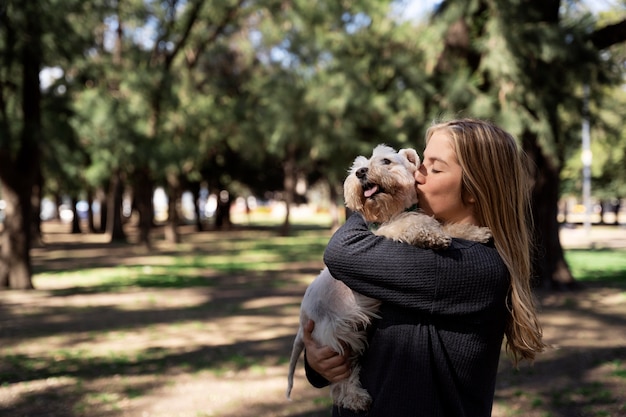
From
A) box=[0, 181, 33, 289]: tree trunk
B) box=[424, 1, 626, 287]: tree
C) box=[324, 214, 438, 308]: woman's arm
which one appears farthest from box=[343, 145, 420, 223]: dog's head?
box=[0, 181, 33, 289]: tree trunk

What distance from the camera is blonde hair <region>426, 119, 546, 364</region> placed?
74.1 inches

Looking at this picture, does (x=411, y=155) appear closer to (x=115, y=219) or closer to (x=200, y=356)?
(x=200, y=356)

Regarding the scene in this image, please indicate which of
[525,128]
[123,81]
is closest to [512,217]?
[525,128]

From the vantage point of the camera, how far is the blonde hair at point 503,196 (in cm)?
188

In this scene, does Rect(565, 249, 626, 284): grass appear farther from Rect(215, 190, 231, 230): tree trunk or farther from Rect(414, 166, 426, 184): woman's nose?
Rect(215, 190, 231, 230): tree trunk

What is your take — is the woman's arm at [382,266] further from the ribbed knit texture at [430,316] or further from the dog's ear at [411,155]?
the dog's ear at [411,155]

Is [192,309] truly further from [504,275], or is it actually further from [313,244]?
[313,244]

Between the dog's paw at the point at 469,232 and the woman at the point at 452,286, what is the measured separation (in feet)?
0.08

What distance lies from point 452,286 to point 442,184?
35cm

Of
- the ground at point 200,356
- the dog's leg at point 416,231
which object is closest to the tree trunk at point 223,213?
the ground at point 200,356

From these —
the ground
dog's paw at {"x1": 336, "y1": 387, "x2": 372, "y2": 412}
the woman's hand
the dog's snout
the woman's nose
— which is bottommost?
the ground

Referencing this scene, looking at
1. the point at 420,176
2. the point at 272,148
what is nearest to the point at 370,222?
the point at 420,176

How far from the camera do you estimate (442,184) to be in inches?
76.7

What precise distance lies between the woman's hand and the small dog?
22 mm
